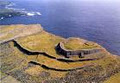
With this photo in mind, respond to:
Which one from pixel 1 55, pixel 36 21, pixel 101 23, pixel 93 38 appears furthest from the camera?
pixel 36 21

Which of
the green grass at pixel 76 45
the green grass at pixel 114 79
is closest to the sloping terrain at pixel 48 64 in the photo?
the green grass at pixel 76 45

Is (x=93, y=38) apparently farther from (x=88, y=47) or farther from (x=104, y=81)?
(x=104, y=81)

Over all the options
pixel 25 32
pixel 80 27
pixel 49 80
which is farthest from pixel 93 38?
pixel 49 80

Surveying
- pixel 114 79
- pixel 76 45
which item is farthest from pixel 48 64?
pixel 114 79

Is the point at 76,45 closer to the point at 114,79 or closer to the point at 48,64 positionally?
the point at 48,64

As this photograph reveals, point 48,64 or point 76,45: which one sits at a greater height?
point 76,45

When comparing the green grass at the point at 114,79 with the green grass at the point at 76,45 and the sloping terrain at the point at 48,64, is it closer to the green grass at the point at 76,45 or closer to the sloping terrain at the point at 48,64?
the sloping terrain at the point at 48,64

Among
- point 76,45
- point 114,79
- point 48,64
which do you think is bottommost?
point 48,64

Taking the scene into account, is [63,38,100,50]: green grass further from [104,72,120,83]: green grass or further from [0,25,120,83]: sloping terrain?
[104,72,120,83]: green grass
